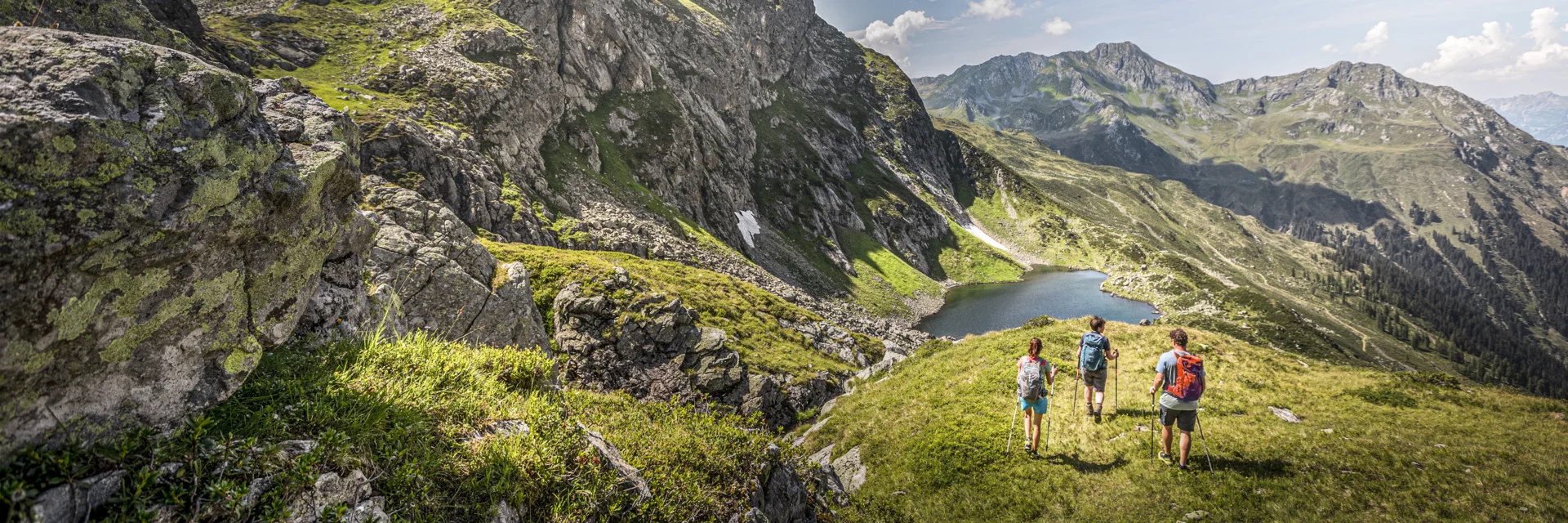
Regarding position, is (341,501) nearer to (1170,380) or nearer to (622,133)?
(1170,380)

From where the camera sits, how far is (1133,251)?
491 ft

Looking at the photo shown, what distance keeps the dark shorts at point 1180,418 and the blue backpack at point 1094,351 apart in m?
2.37

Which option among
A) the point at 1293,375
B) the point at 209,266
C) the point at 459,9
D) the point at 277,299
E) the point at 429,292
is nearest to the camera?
the point at 209,266

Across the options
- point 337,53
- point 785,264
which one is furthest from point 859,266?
point 337,53

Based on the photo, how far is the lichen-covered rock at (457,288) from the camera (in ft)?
51.8

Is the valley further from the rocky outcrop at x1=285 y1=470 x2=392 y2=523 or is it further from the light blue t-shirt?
the light blue t-shirt

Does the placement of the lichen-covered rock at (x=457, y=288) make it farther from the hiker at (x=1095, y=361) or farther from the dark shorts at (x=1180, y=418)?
the dark shorts at (x=1180, y=418)

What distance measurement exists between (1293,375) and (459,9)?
82029 mm

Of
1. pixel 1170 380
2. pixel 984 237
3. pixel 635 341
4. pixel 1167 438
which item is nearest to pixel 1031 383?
pixel 1170 380

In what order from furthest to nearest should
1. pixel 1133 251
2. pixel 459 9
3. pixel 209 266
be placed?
pixel 1133 251 → pixel 459 9 → pixel 209 266

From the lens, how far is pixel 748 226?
92.0m

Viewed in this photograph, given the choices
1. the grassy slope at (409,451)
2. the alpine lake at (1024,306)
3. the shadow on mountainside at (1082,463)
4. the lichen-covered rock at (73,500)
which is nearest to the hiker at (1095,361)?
the shadow on mountainside at (1082,463)

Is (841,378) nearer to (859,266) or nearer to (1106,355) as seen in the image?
(1106,355)

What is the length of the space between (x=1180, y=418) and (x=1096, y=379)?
9.33ft
